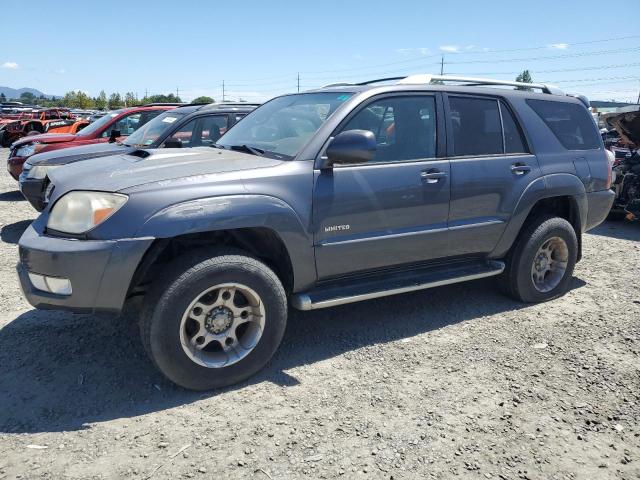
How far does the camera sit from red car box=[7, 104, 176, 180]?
8258 mm

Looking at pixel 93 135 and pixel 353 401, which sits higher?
pixel 93 135

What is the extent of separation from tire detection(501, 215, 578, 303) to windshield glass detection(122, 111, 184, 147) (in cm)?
474

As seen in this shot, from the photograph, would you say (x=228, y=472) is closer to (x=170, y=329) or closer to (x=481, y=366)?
(x=170, y=329)

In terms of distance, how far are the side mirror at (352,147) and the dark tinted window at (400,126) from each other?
33 centimetres

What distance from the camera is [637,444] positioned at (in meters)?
2.68

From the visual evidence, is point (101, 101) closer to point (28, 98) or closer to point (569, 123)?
point (28, 98)

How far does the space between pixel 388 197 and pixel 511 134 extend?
5.03ft

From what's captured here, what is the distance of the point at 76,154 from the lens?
269 inches

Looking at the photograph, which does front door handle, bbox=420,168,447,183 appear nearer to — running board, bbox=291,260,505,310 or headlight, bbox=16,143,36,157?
running board, bbox=291,260,505,310

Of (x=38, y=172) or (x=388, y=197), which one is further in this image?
(x=38, y=172)

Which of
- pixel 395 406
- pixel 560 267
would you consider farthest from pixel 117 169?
pixel 560 267

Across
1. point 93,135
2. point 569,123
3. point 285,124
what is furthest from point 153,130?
point 569,123

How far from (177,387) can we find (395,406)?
134 cm

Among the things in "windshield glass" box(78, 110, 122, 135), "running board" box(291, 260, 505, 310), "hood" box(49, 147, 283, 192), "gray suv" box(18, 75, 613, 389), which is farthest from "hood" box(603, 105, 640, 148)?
"windshield glass" box(78, 110, 122, 135)
